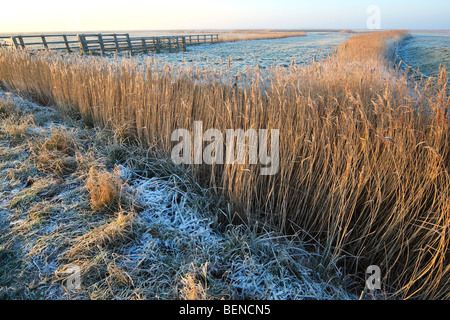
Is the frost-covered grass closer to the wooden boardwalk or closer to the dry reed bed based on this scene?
the dry reed bed

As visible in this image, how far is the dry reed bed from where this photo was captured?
133 centimetres

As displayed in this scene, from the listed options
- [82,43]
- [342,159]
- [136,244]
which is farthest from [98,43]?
[342,159]

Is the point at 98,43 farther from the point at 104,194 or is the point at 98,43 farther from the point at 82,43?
the point at 104,194

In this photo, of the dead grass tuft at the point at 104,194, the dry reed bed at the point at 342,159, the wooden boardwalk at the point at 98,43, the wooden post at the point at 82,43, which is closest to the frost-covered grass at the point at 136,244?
the dead grass tuft at the point at 104,194

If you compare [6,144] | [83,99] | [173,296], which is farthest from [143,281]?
[83,99]

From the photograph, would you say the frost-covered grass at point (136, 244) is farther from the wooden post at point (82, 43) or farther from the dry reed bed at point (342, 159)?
the wooden post at point (82, 43)

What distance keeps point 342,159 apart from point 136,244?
59.6 inches

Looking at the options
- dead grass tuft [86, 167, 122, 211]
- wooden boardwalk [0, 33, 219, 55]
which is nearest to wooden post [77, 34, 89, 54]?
wooden boardwalk [0, 33, 219, 55]

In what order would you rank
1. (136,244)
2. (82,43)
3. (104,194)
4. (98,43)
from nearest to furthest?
(136,244), (104,194), (82,43), (98,43)

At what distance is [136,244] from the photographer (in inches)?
59.1

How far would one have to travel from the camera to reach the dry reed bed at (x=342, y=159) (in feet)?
4.38

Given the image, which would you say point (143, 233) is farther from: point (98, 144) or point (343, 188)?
point (98, 144)

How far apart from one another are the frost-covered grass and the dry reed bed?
0.64ft
